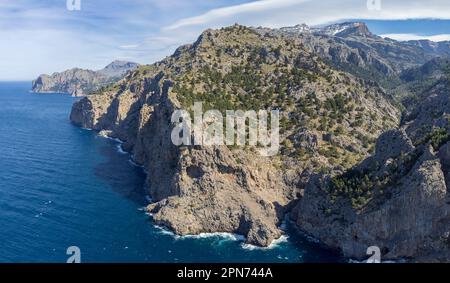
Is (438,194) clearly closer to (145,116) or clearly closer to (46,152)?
(145,116)

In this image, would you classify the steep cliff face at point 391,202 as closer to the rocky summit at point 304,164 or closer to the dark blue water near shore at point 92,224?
the rocky summit at point 304,164

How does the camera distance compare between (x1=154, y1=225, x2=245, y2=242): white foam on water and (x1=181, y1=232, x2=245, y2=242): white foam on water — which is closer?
(x1=154, y1=225, x2=245, y2=242): white foam on water

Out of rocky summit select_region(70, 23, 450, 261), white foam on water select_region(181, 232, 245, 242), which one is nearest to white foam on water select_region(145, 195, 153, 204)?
rocky summit select_region(70, 23, 450, 261)

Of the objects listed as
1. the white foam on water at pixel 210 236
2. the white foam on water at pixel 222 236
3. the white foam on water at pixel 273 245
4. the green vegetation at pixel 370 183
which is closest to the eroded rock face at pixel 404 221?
the green vegetation at pixel 370 183

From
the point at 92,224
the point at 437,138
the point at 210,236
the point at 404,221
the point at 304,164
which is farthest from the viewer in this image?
the point at 304,164

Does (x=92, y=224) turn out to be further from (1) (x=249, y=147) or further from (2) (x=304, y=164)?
(2) (x=304, y=164)

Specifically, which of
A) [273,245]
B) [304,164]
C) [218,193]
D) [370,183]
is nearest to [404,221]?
[370,183]

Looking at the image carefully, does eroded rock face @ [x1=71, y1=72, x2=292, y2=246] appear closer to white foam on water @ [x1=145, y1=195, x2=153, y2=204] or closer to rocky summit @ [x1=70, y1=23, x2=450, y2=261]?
rocky summit @ [x1=70, y1=23, x2=450, y2=261]
